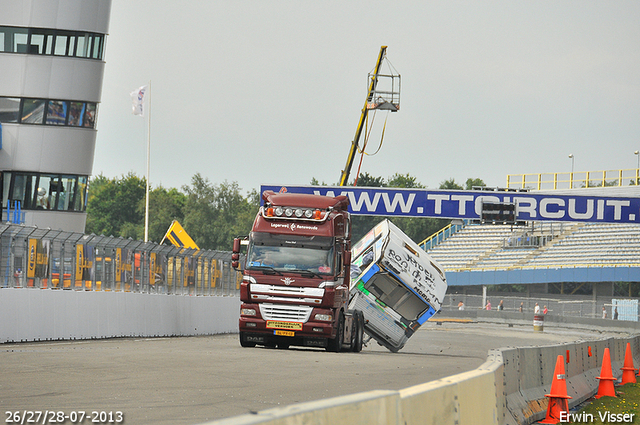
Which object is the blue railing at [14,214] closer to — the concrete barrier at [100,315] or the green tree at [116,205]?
the concrete barrier at [100,315]

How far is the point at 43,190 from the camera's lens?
3966 centimetres

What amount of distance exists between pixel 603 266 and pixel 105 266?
4677 cm

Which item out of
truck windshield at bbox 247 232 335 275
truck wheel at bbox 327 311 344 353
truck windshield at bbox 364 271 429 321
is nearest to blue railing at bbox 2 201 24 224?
truck windshield at bbox 364 271 429 321

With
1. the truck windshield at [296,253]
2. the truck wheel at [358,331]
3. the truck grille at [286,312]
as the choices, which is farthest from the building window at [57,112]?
the truck grille at [286,312]

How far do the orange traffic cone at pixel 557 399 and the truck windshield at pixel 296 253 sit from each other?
9125 millimetres

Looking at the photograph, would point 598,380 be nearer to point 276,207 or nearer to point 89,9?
point 276,207

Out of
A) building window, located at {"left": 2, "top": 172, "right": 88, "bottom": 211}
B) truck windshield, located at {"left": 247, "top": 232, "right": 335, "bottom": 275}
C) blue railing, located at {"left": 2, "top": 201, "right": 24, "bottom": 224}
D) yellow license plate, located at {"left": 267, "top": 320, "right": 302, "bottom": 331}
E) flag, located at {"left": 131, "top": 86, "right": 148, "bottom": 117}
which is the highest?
flag, located at {"left": 131, "top": 86, "right": 148, "bottom": 117}

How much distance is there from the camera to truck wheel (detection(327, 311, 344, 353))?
21375mm

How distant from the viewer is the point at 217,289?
32.5 m

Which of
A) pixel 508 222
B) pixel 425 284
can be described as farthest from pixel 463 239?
pixel 425 284

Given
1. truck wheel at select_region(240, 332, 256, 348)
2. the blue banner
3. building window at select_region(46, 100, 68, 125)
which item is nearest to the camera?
truck wheel at select_region(240, 332, 256, 348)

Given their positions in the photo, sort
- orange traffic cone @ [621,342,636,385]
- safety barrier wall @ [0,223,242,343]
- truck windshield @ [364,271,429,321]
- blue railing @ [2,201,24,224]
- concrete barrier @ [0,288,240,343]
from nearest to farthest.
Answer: orange traffic cone @ [621,342,636,385] → concrete barrier @ [0,288,240,343] → safety barrier wall @ [0,223,242,343] → truck windshield @ [364,271,429,321] → blue railing @ [2,201,24,224]

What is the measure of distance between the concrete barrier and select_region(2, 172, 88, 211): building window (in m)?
11.9

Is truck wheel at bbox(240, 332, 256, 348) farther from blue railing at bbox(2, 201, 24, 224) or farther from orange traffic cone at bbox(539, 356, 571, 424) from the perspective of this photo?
blue railing at bbox(2, 201, 24, 224)
